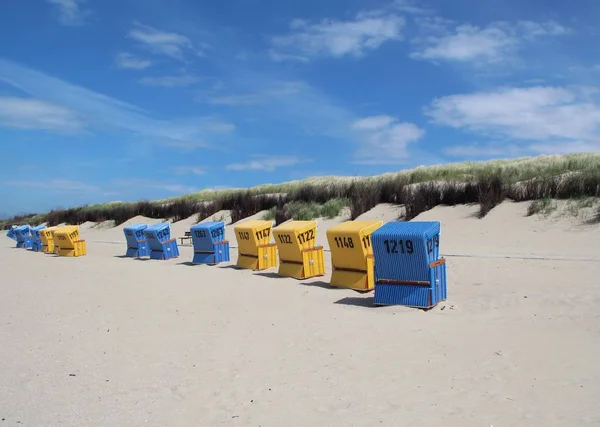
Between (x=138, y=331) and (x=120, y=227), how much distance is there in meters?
36.2

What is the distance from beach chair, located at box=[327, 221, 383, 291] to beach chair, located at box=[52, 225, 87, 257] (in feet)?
53.1

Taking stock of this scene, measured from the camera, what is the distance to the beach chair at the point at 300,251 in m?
13.7

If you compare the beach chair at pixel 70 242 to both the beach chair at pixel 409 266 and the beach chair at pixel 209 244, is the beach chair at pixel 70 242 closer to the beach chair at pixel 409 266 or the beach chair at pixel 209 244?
the beach chair at pixel 209 244

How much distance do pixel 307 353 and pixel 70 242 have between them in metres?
20.3

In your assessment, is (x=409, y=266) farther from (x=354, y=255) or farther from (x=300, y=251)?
(x=300, y=251)

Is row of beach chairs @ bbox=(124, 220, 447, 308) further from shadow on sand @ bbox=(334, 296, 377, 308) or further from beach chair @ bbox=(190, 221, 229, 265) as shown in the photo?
shadow on sand @ bbox=(334, 296, 377, 308)

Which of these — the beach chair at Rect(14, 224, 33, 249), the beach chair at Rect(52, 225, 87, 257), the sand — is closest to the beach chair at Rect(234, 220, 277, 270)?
the sand

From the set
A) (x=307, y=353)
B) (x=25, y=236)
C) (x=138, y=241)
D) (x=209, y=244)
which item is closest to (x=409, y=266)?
(x=307, y=353)

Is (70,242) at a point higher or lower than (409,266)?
higher

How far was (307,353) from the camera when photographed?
707 cm

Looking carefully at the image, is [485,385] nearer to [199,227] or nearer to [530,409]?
[530,409]

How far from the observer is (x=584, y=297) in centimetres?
918

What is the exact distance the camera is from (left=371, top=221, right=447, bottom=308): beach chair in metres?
9.40

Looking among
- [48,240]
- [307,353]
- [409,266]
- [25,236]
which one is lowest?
[307,353]
